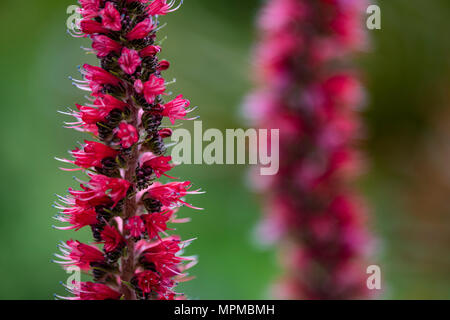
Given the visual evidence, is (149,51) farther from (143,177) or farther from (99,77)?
(143,177)

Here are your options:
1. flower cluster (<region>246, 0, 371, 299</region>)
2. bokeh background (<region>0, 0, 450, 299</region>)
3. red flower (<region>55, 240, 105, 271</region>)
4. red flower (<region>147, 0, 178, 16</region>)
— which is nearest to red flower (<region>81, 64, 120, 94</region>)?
red flower (<region>147, 0, 178, 16</region>)

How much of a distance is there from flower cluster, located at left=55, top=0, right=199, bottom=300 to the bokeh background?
1416mm

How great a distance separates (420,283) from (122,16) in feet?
7.33

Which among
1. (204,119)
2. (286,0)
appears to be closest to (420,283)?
(286,0)

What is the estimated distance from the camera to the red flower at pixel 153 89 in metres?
0.78

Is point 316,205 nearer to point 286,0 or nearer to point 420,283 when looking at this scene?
point 286,0

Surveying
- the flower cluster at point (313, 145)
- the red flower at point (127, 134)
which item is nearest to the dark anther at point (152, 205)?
the red flower at point (127, 134)

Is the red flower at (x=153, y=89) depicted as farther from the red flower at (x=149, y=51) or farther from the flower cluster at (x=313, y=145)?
the flower cluster at (x=313, y=145)

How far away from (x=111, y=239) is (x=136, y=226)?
5 cm

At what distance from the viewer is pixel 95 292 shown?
2.64 ft

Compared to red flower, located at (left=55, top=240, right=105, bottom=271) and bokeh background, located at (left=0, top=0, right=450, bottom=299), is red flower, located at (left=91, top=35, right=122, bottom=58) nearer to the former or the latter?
red flower, located at (left=55, top=240, right=105, bottom=271)

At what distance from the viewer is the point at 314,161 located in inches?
70.8

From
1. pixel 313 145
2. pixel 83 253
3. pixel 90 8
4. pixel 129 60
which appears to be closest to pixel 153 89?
pixel 129 60

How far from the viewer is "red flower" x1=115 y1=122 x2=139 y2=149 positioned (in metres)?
0.77
